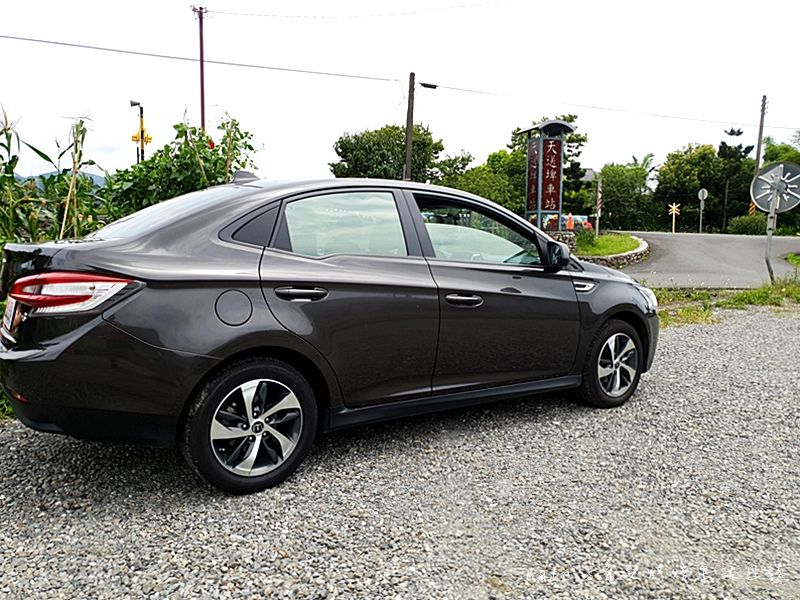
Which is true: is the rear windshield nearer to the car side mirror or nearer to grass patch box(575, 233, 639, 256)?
the car side mirror

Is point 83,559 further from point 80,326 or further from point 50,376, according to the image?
point 80,326

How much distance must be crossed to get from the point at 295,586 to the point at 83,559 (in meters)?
0.88

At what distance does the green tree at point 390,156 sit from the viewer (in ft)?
168

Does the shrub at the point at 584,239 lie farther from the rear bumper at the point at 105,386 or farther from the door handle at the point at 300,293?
the rear bumper at the point at 105,386

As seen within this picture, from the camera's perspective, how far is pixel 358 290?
3.36m

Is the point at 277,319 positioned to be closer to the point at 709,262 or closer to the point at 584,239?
the point at 709,262

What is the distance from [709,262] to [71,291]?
21.8 metres

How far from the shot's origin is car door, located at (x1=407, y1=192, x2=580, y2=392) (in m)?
3.76

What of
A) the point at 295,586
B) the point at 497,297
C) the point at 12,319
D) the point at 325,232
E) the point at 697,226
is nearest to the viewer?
the point at 295,586

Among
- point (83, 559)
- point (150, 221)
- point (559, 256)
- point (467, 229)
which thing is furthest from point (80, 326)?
point (559, 256)

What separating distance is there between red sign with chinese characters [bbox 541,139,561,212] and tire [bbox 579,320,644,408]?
17364mm

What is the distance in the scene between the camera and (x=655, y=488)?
333 cm

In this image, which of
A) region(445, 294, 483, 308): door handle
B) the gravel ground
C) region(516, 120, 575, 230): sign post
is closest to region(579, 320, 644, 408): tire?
the gravel ground

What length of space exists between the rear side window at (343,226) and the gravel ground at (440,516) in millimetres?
1198
